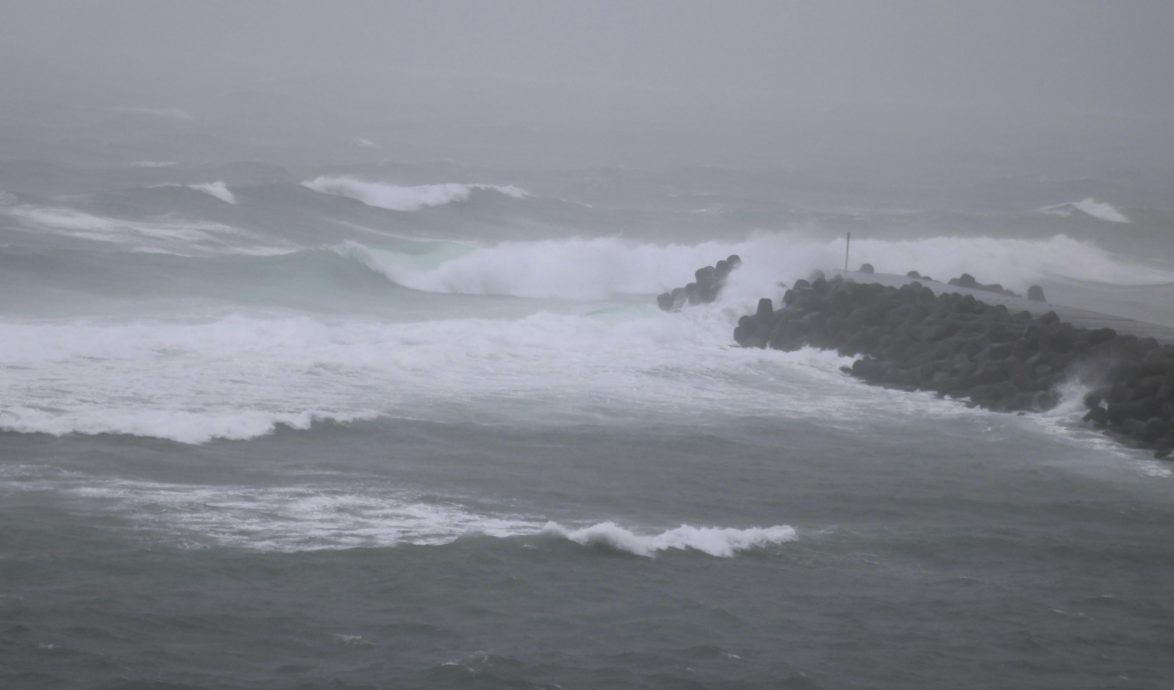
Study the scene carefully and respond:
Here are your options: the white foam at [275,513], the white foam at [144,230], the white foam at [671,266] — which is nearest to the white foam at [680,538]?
the white foam at [275,513]

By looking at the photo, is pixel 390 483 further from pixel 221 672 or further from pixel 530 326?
pixel 530 326

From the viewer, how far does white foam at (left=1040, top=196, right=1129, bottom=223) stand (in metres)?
47.5

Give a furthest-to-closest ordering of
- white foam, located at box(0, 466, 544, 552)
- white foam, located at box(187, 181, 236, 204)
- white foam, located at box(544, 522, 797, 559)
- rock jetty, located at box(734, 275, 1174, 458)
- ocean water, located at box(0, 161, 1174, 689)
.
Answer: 1. white foam, located at box(187, 181, 236, 204)
2. rock jetty, located at box(734, 275, 1174, 458)
3. white foam, located at box(544, 522, 797, 559)
4. white foam, located at box(0, 466, 544, 552)
5. ocean water, located at box(0, 161, 1174, 689)

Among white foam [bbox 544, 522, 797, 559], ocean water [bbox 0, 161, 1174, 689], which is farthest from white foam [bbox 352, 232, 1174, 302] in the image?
white foam [bbox 544, 522, 797, 559]

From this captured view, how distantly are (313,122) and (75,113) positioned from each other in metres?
11.6

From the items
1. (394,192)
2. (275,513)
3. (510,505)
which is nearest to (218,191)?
(394,192)

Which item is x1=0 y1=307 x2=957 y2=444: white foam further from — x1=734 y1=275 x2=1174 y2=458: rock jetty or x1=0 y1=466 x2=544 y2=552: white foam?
x1=0 y1=466 x2=544 y2=552: white foam

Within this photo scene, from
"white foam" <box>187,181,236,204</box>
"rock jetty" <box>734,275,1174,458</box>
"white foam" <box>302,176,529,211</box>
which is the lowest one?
"rock jetty" <box>734,275,1174,458</box>

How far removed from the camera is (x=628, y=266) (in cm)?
3064

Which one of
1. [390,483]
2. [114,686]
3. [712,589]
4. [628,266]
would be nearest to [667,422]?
[390,483]

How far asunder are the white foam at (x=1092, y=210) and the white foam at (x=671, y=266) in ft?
29.9

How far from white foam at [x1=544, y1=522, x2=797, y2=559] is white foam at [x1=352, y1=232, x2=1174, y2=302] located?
1331 centimetres

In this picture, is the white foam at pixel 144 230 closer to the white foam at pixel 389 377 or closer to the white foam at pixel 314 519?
the white foam at pixel 389 377

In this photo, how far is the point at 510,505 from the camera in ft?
39.7
